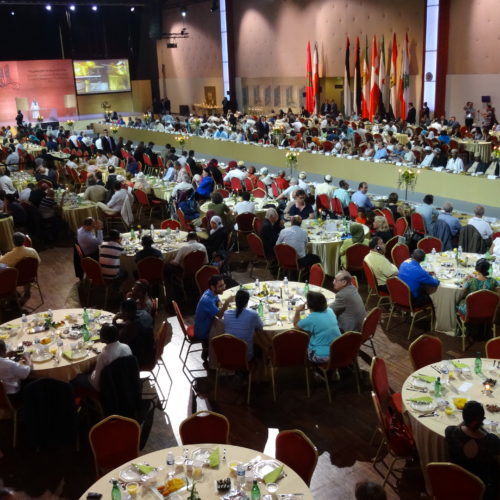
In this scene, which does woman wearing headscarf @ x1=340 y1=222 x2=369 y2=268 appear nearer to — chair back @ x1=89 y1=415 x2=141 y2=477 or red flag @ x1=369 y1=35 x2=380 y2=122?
chair back @ x1=89 y1=415 x2=141 y2=477

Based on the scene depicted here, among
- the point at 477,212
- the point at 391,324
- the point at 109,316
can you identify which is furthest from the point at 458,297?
the point at 109,316

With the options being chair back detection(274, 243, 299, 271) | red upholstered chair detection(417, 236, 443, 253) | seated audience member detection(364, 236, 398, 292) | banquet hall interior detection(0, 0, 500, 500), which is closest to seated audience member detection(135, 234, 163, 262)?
banquet hall interior detection(0, 0, 500, 500)

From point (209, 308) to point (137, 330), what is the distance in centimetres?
89

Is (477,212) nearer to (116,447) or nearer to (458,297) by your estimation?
(458,297)

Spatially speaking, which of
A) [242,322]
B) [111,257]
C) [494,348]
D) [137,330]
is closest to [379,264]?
[494,348]

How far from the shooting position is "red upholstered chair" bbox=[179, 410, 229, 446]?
5.02 meters

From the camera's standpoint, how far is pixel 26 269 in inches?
378

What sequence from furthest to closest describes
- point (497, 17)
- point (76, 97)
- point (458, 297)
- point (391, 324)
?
1. point (76, 97)
2. point (497, 17)
3. point (391, 324)
4. point (458, 297)

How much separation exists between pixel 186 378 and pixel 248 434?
4.81 ft

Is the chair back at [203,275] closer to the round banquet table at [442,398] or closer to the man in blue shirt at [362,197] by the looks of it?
the round banquet table at [442,398]

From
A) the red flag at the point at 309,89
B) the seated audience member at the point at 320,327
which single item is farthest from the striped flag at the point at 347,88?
the seated audience member at the point at 320,327

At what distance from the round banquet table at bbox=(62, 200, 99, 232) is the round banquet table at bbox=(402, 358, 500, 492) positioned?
9532mm

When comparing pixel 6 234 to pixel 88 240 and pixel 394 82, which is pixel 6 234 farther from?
pixel 394 82

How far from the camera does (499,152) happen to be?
1291 centimetres
